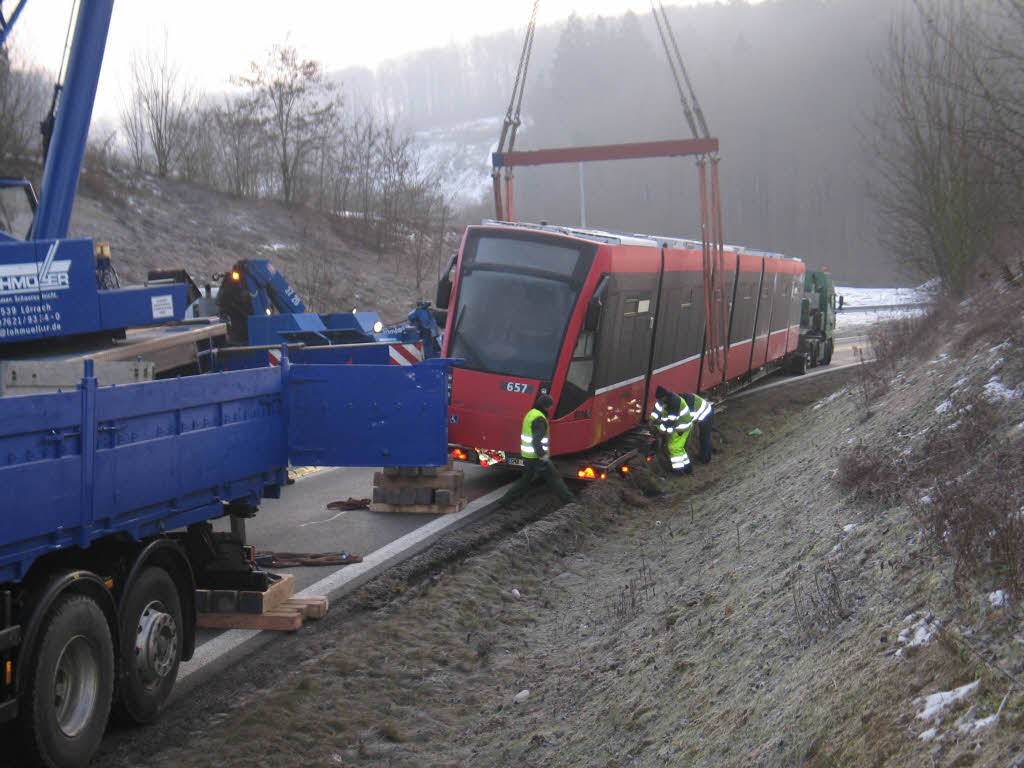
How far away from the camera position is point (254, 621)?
754 centimetres

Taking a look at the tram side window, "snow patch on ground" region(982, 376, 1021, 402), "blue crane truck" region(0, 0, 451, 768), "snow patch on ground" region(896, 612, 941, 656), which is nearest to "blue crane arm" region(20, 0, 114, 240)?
"blue crane truck" region(0, 0, 451, 768)

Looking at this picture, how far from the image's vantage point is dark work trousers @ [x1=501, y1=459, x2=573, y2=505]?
12.2 meters

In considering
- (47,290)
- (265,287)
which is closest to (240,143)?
(265,287)

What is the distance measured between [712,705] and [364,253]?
4400cm

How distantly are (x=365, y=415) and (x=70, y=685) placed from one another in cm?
325

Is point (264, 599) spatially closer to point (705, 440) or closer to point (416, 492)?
point (416, 492)

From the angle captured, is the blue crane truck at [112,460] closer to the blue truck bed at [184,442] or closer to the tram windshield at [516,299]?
the blue truck bed at [184,442]

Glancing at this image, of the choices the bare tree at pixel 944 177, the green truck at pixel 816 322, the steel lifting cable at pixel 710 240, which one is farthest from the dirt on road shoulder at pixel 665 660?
the green truck at pixel 816 322

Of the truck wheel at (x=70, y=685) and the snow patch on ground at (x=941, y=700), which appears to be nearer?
the snow patch on ground at (x=941, y=700)

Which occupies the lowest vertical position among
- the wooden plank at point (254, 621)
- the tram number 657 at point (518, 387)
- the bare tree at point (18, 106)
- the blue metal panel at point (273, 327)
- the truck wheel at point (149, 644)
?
the wooden plank at point (254, 621)

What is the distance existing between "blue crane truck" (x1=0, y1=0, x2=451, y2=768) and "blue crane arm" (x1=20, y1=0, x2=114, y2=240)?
0.6 inches

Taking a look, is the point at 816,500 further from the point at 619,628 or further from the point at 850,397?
the point at 850,397

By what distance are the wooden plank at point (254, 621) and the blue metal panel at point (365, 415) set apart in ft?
3.98

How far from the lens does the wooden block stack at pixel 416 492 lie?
461 inches
